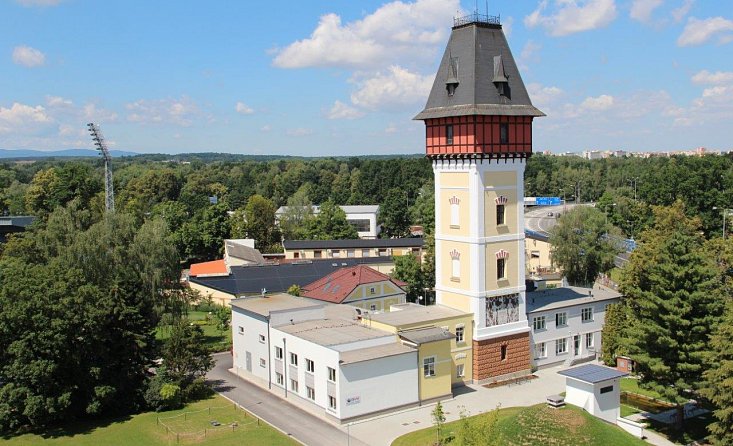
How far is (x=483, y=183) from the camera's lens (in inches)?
1451

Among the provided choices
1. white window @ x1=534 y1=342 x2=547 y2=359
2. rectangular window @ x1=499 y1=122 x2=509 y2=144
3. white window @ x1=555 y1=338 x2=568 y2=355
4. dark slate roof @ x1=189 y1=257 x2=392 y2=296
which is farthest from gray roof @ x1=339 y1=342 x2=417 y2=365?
dark slate roof @ x1=189 y1=257 x2=392 y2=296

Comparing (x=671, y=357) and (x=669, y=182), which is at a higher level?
(x=669, y=182)

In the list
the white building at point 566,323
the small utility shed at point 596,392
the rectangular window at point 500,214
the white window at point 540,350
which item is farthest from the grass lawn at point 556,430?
the rectangular window at point 500,214

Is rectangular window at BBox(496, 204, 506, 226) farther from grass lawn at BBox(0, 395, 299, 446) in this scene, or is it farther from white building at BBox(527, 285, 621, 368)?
grass lawn at BBox(0, 395, 299, 446)

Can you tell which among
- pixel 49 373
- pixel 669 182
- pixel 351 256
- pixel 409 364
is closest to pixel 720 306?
pixel 409 364

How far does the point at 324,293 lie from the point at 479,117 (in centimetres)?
1967

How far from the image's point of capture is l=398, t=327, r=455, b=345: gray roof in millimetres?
34188

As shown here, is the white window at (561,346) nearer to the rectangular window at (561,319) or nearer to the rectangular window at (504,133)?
the rectangular window at (561,319)

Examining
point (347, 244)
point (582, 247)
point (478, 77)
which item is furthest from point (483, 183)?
point (347, 244)

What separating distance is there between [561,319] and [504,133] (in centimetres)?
1223

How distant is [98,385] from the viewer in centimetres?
3391

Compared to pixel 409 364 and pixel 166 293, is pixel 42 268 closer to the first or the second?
pixel 166 293

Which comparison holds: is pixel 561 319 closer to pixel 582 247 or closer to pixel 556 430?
pixel 556 430

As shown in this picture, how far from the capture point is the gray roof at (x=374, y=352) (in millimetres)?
32031
